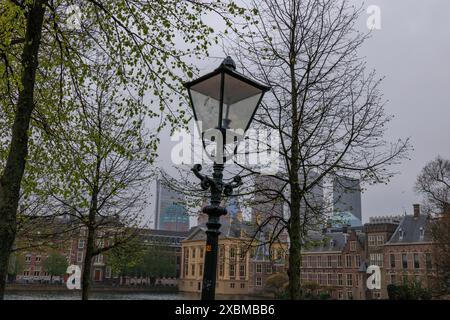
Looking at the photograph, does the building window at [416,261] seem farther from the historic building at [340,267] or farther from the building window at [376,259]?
the historic building at [340,267]

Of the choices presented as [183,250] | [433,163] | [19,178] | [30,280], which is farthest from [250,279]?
[19,178]

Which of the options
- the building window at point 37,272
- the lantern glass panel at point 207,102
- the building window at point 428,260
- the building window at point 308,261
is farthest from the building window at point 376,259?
the lantern glass panel at point 207,102

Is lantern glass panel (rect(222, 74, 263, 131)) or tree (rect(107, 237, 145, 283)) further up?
lantern glass panel (rect(222, 74, 263, 131))

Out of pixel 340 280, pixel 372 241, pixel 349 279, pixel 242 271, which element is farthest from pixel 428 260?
pixel 242 271

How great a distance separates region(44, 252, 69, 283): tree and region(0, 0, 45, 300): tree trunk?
7341 cm

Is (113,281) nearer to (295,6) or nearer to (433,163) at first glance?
Result: (433,163)

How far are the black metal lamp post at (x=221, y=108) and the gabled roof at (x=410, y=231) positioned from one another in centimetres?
6262

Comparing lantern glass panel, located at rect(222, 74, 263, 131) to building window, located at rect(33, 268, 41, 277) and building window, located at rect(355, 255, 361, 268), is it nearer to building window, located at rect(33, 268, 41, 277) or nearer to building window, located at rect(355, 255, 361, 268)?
building window, located at rect(355, 255, 361, 268)

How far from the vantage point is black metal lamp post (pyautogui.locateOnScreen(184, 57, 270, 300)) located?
557cm

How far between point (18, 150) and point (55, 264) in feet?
245

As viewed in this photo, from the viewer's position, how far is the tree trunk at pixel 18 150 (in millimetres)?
7773

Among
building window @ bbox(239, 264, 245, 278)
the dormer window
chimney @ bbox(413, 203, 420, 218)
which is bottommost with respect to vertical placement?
building window @ bbox(239, 264, 245, 278)

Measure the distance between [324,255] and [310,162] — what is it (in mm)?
62372

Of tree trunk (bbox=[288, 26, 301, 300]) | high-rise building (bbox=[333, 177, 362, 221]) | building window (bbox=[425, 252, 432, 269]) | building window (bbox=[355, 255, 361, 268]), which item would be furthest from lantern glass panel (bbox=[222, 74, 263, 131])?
building window (bbox=[355, 255, 361, 268])
